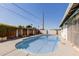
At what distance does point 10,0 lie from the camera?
519 cm

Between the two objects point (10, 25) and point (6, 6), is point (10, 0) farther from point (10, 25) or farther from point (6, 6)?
point (10, 25)

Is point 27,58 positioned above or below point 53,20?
below

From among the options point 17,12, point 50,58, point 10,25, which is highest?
point 17,12

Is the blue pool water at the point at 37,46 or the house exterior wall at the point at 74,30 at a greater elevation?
the house exterior wall at the point at 74,30

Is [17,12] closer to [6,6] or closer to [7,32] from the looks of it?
[6,6]

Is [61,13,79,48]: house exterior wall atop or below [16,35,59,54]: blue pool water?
atop

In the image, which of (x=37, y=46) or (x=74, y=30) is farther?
(x=37, y=46)

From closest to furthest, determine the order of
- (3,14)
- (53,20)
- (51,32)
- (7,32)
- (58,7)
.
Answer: (3,14) → (58,7) → (53,20) → (7,32) → (51,32)

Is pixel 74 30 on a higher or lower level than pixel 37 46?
higher

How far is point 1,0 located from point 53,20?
700cm

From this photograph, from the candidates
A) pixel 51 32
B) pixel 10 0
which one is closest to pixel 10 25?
pixel 10 0

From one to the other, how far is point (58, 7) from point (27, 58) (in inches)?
234

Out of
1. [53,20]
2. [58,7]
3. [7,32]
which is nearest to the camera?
[58,7]

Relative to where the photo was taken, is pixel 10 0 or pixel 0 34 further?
pixel 0 34
